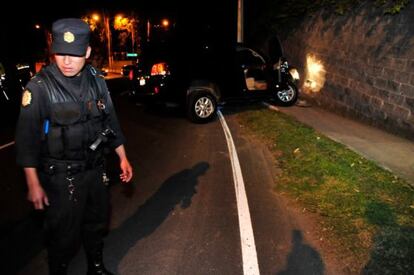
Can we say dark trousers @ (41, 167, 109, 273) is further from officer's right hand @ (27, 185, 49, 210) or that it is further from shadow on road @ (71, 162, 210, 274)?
shadow on road @ (71, 162, 210, 274)

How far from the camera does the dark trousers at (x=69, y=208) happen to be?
10.2 feet

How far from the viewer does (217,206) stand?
5.49 meters

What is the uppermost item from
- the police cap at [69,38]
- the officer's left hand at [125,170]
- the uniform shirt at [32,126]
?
the police cap at [69,38]

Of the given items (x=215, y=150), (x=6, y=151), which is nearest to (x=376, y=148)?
(x=215, y=150)

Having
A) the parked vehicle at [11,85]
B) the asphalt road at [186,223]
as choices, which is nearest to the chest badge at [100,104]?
the asphalt road at [186,223]

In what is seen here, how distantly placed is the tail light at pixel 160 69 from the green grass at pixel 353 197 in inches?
131

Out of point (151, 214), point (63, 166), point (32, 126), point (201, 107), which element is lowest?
point (151, 214)

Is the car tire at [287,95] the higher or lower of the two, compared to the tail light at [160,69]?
lower

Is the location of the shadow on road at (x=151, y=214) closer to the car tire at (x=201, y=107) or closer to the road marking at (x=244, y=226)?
the road marking at (x=244, y=226)

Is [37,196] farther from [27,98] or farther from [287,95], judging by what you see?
[287,95]

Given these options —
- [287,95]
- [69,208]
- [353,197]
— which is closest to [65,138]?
[69,208]

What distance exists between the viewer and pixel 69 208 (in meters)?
3.15

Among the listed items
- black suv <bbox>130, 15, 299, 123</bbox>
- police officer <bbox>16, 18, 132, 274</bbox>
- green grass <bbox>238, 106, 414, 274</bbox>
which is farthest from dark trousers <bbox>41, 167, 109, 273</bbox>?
black suv <bbox>130, 15, 299, 123</bbox>

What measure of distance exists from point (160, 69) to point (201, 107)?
56.5 inches
